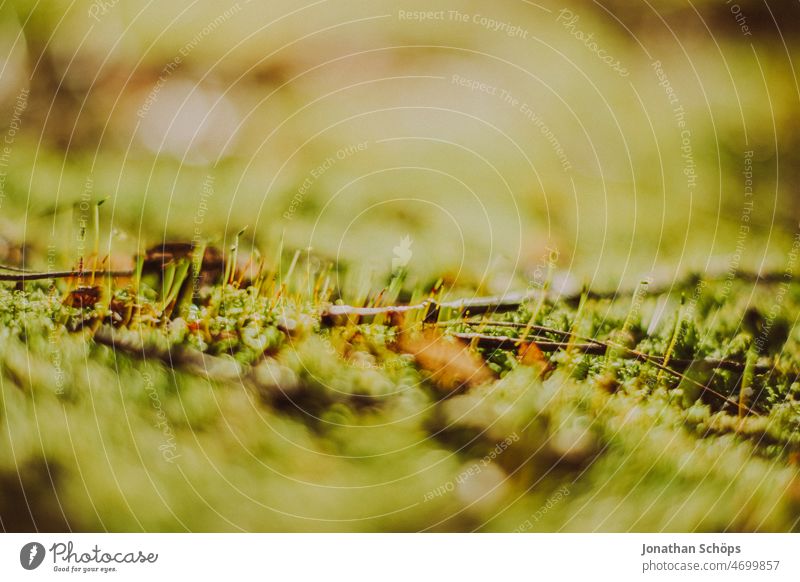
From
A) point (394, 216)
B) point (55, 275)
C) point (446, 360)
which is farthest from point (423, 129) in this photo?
point (55, 275)

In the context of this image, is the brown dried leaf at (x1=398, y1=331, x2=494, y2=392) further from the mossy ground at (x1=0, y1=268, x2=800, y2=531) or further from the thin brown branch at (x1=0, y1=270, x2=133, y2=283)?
the thin brown branch at (x1=0, y1=270, x2=133, y2=283)

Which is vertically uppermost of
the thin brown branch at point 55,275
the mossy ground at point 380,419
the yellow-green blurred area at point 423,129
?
the yellow-green blurred area at point 423,129

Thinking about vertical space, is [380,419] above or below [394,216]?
below

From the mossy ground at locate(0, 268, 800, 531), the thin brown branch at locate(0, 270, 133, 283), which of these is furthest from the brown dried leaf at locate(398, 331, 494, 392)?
the thin brown branch at locate(0, 270, 133, 283)

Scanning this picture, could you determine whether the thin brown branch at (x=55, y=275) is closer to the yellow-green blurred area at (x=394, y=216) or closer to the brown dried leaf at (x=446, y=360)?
the yellow-green blurred area at (x=394, y=216)

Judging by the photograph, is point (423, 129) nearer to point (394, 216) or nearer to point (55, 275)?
point (394, 216)

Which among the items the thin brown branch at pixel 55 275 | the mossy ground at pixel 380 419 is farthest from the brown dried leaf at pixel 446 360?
the thin brown branch at pixel 55 275

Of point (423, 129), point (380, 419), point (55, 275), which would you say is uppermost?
point (423, 129)

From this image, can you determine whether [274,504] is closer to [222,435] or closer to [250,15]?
[222,435]
